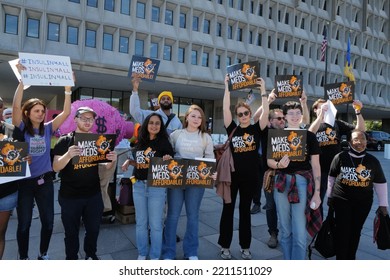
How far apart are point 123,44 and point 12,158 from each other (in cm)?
2179

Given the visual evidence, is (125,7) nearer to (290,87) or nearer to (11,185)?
(290,87)

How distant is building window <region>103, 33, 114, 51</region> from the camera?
2200cm

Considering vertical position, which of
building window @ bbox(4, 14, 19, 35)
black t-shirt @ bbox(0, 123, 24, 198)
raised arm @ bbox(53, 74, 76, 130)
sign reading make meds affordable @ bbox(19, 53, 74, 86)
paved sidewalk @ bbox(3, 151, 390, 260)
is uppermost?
building window @ bbox(4, 14, 19, 35)

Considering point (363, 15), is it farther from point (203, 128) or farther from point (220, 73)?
point (203, 128)

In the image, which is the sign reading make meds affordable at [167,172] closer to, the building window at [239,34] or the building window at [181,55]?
the building window at [181,55]

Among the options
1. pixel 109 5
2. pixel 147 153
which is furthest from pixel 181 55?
pixel 147 153

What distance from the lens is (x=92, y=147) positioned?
9.77 ft

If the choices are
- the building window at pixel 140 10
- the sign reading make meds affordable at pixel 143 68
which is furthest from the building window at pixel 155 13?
the sign reading make meds affordable at pixel 143 68

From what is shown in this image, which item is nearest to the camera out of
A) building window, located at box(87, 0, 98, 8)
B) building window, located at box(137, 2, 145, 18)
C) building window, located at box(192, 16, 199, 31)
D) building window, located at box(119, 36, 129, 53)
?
building window, located at box(87, 0, 98, 8)

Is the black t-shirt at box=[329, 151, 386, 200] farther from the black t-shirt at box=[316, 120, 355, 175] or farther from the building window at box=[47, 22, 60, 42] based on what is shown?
the building window at box=[47, 22, 60, 42]

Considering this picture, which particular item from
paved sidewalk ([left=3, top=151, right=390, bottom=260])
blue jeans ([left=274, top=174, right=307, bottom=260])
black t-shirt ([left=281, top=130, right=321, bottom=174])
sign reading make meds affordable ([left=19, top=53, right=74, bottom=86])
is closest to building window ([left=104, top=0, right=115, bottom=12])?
paved sidewalk ([left=3, top=151, right=390, bottom=260])

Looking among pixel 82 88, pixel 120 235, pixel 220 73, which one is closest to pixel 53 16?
pixel 82 88

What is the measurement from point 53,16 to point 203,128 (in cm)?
2078

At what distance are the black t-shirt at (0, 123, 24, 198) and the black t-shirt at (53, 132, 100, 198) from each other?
0.48m
